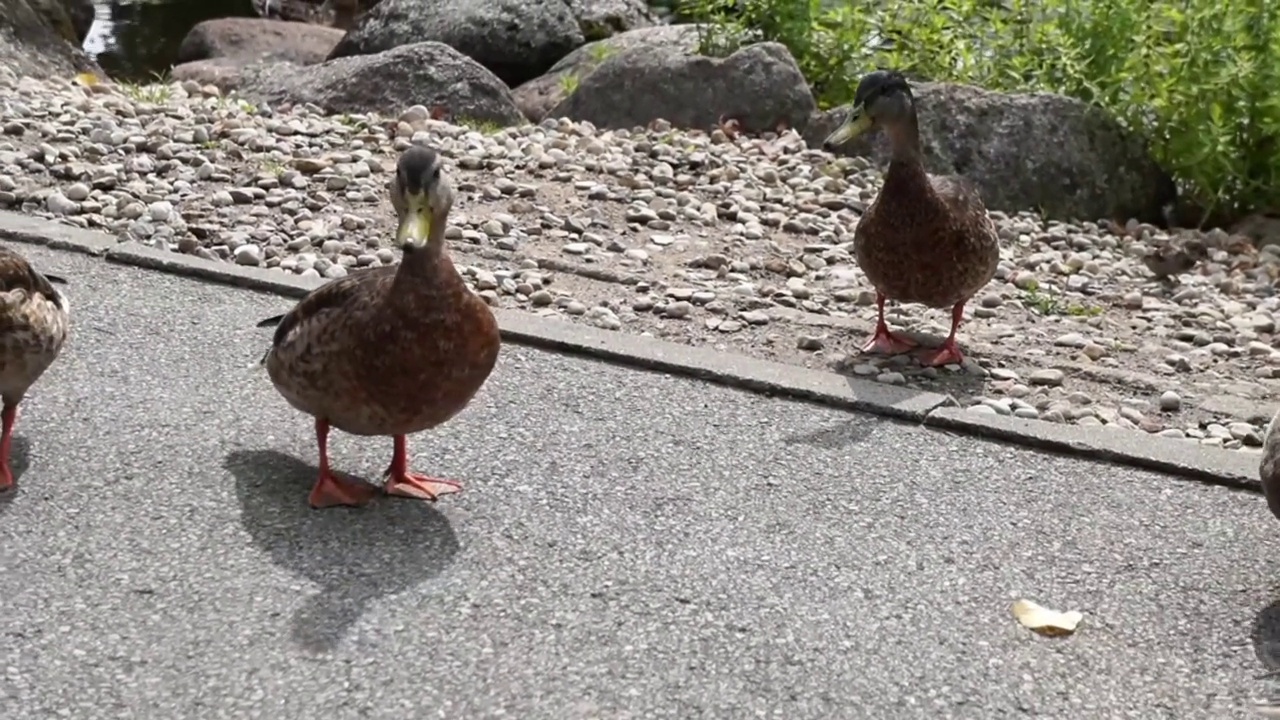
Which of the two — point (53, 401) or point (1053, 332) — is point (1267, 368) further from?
point (53, 401)

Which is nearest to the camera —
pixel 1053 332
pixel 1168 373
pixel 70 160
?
pixel 1168 373

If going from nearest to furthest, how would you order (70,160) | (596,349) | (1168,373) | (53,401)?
1. (53,401)
2. (596,349)
3. (1168,373)
4. (70,160)

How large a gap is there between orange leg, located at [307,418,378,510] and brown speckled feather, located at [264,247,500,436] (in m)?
0.08

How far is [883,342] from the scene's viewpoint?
18.8 feet

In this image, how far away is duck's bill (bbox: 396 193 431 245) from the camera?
3713mm

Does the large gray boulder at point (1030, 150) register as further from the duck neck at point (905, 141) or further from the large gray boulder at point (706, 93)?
the duck neck at point (905, 141)

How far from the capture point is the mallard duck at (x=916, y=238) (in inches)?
219

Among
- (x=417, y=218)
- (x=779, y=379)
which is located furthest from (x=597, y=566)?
(x=779, y=379)

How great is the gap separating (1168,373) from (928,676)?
2807 millimetres

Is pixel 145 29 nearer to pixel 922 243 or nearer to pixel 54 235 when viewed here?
pixel 54 235

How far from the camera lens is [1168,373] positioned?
19.2 feet

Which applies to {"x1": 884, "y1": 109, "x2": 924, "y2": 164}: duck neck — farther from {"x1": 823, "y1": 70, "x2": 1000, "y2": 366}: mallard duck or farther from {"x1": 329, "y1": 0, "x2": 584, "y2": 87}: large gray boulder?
{"x1": 329, "y1": 0, "x2": 584, "y2": 87}: large gray boulder

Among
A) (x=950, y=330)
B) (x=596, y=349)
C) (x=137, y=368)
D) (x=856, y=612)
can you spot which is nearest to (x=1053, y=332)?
(x=950, y=330)

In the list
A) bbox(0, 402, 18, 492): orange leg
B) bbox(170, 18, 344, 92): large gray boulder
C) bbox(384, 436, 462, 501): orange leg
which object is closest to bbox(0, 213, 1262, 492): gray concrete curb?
bbox(384, 436, 462, 501): orange leg
